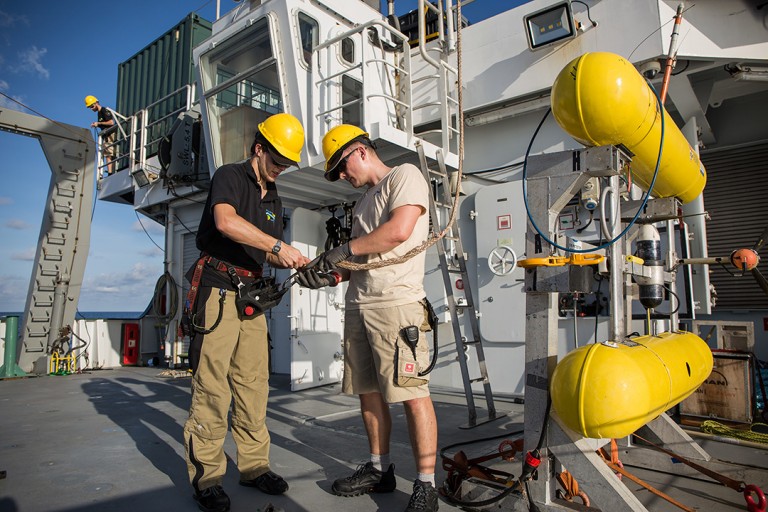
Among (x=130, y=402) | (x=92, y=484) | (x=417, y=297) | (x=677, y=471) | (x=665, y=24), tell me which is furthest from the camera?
(x=130, y=402)

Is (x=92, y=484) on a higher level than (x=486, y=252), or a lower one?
lower

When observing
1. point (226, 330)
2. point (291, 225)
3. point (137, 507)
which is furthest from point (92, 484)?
point (291, 225)

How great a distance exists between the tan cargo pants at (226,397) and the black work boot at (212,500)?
32 millimetres

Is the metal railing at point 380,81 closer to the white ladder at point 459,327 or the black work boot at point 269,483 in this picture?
the white ladder at point 459,327

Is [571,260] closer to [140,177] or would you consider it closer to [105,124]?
[140,177]

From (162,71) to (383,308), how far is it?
1109 cm

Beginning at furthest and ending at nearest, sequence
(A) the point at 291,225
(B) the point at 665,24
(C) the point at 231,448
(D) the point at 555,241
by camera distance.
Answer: (A) the point at 291,225
(B) the point at 665,24
(C) the point at 231,448
(D) the point at 555,241

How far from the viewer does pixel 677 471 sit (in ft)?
9.91

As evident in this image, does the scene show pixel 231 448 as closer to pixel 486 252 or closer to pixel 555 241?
pixel 555 241

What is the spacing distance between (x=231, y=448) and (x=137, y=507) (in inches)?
45.3

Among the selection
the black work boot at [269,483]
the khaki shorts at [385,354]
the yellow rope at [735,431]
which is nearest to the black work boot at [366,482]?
the black work boot at [269,483]

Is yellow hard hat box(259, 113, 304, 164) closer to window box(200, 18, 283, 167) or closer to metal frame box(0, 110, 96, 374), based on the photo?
window box(200, 18, 283, 167)

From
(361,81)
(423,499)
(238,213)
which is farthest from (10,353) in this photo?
(423,499)

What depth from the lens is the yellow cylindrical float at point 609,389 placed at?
1.88 m
